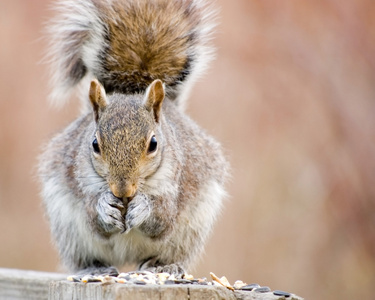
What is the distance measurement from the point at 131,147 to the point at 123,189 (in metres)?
0.16

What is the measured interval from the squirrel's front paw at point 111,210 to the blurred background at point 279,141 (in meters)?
2.64

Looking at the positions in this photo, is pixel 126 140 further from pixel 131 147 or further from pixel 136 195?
pixel 136 195

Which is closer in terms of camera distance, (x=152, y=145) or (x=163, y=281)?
(x=163, y=281)

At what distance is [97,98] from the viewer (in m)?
3.28

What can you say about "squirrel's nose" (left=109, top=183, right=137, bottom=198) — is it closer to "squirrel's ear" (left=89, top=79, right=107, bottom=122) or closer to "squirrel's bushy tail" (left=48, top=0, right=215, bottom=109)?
"squirrel's ear" (left=89, top=79, right=107, bottom=122)

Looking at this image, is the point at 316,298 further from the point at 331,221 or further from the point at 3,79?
the point at 3,79

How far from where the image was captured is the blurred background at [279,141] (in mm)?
6012

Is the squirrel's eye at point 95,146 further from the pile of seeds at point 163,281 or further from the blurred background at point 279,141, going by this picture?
the blurred background at point 279,141

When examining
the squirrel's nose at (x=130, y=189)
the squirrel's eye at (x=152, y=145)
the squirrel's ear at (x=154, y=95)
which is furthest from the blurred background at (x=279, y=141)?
the squirrel's nose at (x=130, y=189)

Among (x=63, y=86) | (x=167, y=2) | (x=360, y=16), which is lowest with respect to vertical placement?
(x=63, y=86)

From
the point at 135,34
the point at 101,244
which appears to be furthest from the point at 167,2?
the point at 101,244

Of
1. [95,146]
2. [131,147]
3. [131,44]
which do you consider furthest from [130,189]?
Result: [131,44]

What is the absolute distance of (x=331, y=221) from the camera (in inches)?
246

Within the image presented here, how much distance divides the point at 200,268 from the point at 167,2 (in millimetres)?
2374
